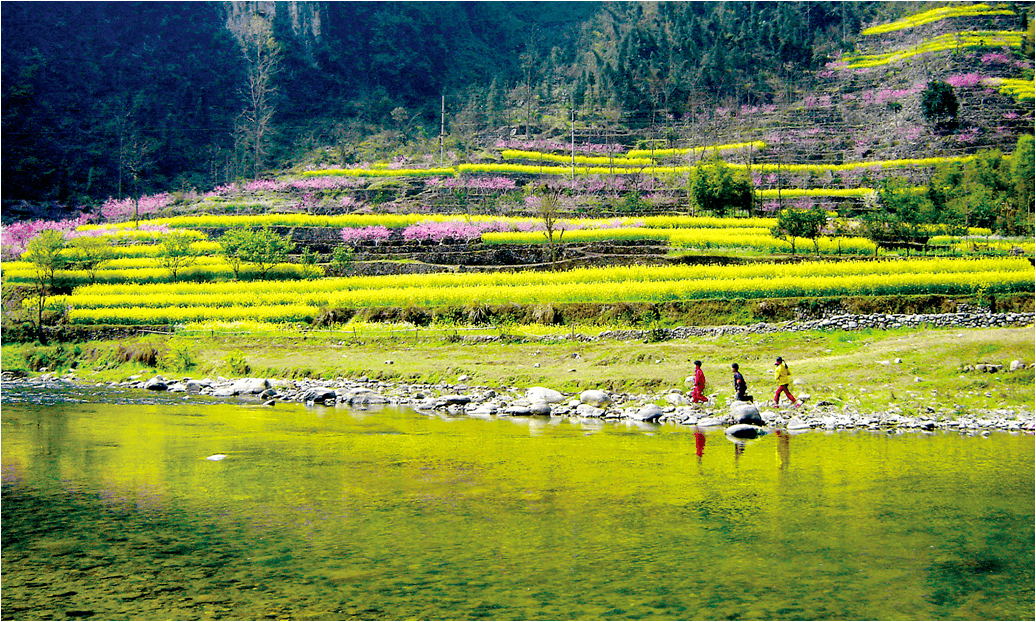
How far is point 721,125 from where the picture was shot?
81.1 m

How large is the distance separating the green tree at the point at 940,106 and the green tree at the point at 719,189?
2828 cm

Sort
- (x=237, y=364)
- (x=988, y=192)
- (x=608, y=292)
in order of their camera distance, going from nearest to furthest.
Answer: (x=237, y=364) → (x=608, y=292) → (x=988, y=192)

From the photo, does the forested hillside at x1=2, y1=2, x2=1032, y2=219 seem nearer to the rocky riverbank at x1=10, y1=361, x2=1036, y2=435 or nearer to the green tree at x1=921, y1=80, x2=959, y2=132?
the green tree at x1=921, y1=80, x2=959, y2=132

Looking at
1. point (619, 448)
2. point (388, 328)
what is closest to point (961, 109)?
point (388, 328)

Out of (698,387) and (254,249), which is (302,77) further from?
(698,387)

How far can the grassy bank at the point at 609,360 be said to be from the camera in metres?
21.2

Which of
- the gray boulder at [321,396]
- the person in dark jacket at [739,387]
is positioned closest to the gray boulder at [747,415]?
the person in dark jacket at [739,387]

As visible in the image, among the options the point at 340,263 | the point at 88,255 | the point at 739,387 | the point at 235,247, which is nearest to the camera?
the point at 739,387

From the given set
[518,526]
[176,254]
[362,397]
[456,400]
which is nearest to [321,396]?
[362,397]

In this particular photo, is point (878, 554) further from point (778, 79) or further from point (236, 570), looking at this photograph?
point (778, 79)

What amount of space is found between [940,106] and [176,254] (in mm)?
62627

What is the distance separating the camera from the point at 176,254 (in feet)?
145

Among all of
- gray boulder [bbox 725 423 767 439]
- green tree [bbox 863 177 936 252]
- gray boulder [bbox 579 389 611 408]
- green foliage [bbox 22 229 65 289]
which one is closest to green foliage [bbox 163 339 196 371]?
green foliage [bbox 22 229 65 289]

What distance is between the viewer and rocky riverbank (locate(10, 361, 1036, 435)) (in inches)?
756
